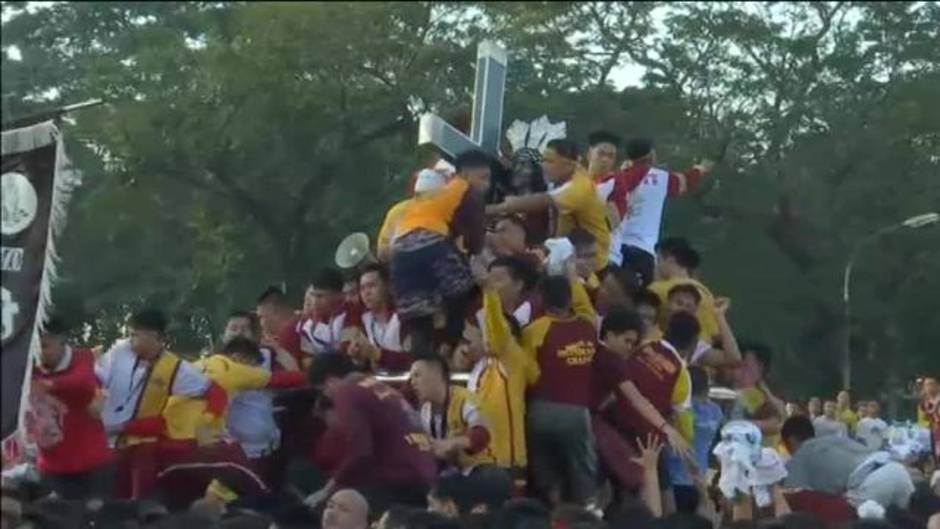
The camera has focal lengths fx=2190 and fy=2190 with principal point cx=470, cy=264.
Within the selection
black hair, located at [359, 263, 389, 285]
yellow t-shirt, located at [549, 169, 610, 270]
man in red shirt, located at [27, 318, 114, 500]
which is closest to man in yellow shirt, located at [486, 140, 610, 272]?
yellow t-shirt, located at [549, 169, 610, 270]

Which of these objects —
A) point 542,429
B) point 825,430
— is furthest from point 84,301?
point 825,430

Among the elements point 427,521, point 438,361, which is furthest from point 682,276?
point 427,521

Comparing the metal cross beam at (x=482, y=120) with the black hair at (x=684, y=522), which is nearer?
the black hair at (x=684, y=522)

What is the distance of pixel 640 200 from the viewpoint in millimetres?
11883

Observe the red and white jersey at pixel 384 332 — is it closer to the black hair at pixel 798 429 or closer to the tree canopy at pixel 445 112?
the tree canopy at pixel 445 112

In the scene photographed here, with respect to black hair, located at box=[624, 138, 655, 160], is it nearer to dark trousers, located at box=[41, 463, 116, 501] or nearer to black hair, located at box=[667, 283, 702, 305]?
black hair, located at box=[667, 283, 702, 305]

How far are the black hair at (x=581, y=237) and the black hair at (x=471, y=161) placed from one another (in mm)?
1104

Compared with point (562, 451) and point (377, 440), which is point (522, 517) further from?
point (562, 451)

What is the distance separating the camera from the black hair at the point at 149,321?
370 inches

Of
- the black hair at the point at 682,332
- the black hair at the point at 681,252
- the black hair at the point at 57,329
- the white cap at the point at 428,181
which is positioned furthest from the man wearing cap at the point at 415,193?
the black hair at the point at 57,329

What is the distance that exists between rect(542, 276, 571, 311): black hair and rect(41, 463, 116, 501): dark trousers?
2177 millimetres

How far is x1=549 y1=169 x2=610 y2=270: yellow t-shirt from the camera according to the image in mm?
11195

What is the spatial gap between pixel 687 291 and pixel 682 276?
98 mm

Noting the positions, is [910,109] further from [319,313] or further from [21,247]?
[21,247]
